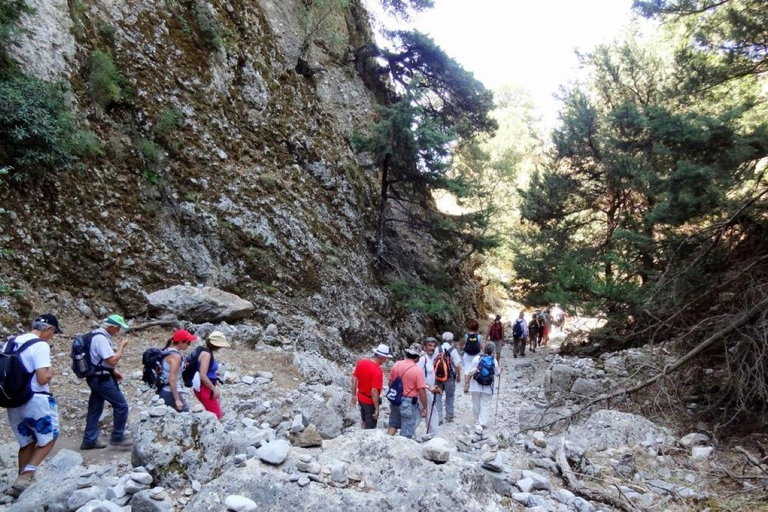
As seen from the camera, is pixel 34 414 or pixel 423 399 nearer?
pixel 34 414

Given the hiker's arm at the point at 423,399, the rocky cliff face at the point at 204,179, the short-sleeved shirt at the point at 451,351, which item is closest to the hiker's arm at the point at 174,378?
the hiker's arm at the point at 423,399

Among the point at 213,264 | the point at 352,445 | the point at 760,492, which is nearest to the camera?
the point at 352,445

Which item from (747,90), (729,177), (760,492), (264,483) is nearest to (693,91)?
(747,90)

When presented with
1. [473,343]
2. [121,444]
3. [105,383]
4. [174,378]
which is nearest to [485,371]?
[473,343]

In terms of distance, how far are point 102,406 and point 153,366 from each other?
0.71m

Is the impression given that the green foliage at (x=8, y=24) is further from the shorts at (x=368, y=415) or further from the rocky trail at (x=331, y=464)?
the shorts at (x=368, y=415)

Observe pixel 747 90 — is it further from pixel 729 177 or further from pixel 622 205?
pixel 622 205

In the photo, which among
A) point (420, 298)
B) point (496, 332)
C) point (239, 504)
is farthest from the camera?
point (420, 298)

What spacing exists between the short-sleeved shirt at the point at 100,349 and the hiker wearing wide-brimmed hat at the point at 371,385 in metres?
3.08

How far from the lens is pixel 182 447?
13.7 ft

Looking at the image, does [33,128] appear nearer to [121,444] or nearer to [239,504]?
[121,444]

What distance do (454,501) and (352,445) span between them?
980 millimetres

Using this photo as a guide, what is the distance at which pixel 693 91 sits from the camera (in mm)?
9336

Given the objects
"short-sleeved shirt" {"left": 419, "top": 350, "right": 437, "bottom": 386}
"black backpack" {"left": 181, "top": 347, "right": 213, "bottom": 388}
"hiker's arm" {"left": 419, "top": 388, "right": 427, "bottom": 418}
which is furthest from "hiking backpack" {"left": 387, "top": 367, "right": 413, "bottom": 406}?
"black backpack" {"left": 181, "top": 347, "right": 213, "bottom": 388}
